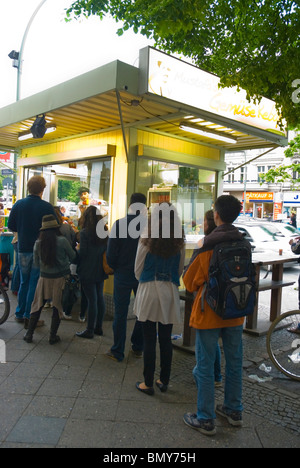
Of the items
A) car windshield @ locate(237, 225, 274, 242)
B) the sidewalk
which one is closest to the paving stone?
the sidewalk

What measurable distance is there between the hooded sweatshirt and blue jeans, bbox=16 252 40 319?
9.91 feet

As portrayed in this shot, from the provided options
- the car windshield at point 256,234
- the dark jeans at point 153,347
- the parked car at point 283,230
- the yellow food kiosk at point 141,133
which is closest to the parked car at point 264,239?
the car windshield at point 256,234

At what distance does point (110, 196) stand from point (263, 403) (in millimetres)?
4181

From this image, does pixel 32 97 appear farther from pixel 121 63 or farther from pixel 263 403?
pixel 263 403

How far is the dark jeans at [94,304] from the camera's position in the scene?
16.7 feet

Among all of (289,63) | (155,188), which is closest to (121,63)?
(289,63)

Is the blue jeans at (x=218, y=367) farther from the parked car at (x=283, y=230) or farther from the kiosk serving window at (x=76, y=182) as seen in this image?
the parked car at (x=283, y=230)

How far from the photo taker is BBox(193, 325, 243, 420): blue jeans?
304 centimetres

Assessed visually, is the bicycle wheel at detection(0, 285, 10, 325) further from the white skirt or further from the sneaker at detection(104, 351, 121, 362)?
the white skirt

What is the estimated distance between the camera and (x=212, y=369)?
3.06m

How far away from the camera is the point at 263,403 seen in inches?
A: 145

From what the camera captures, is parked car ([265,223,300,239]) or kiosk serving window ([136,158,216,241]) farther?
parked car ([265,223,300,239])

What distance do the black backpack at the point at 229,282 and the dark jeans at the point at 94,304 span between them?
2.43 metres
